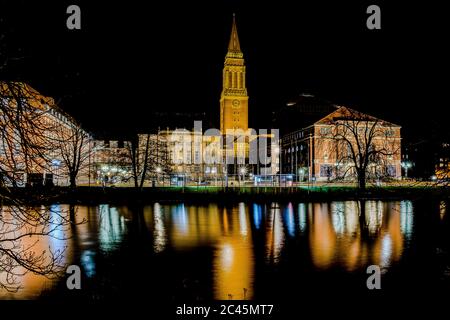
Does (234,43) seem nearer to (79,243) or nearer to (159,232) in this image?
(159,232)

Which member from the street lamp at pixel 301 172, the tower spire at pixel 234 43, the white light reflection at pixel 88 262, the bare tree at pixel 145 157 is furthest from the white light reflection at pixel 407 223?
the tower spire at pixel 234 43

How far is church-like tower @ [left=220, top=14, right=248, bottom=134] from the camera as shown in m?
129

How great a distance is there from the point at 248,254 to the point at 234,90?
112705 mm

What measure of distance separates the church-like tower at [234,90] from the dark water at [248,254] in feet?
314

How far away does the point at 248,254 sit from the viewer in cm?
1998

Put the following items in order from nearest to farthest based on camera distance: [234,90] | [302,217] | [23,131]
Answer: [23,131] < [302,217] < [234,90]

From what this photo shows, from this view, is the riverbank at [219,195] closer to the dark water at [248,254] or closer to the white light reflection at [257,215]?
the white light reflection at [257,215]

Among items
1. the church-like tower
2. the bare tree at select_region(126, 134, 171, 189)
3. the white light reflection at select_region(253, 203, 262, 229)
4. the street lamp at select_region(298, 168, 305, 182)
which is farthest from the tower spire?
the white light reflection at select_region(253, 203, 262, 229)

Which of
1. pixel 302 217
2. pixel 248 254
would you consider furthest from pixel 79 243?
pixel 302 217

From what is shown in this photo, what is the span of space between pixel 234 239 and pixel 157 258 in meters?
5.56

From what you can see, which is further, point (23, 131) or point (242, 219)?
point (242, 219)

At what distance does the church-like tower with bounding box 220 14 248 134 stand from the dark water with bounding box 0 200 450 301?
314ft
